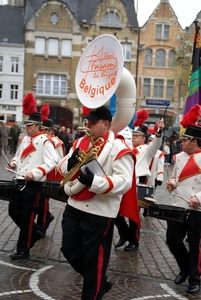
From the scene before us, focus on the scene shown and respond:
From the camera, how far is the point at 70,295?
5.34m

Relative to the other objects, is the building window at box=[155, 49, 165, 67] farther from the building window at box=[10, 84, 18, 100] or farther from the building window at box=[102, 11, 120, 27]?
the building window at box=[10, 84, 18, 100]

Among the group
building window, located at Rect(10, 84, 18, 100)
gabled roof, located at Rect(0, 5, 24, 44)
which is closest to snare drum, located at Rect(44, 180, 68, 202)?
building window, located at Rect(10, 84, 18, 100)

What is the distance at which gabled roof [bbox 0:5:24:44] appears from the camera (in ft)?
150

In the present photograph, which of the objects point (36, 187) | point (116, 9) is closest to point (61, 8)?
point (116, 9)

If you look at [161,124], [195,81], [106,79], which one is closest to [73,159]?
[106,79]

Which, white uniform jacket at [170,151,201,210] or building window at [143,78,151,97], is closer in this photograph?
white uniform jacket at [170,151,201,210]

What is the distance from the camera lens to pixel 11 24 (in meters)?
46.9

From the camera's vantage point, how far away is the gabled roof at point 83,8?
45.7 m

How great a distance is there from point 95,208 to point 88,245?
0.34m

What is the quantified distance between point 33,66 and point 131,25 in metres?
9.89

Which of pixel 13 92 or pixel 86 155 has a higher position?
pixel 13 92

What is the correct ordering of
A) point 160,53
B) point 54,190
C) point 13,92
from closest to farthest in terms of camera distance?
point 54,190 < point 13,92 < point 160,53

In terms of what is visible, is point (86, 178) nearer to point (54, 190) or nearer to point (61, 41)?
point (54, 190)

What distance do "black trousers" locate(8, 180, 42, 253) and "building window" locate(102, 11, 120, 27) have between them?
1624 inches
